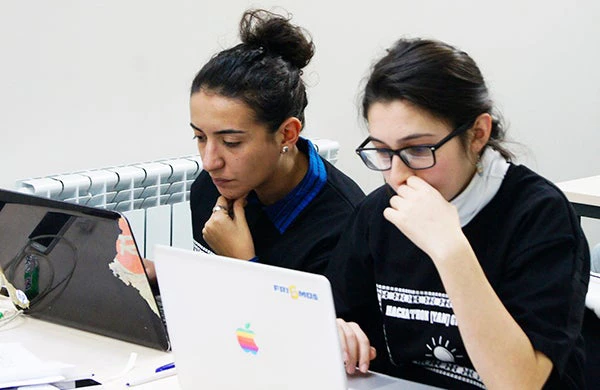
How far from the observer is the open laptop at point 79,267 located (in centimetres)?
164

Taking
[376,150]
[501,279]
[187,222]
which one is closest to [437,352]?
[501,279]

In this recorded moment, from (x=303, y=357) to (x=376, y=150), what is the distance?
389 mm

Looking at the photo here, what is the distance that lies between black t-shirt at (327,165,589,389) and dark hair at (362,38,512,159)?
0.13 meters

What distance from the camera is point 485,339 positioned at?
137 cm

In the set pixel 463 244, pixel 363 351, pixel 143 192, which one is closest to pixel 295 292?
pixel 463 244

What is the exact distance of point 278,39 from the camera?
2039 millimetres

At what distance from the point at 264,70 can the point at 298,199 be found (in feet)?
0.92

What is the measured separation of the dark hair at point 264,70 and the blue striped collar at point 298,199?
13 centimetres

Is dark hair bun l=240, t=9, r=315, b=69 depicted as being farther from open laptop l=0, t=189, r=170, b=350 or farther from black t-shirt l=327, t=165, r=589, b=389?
open laptop l=0, t=189, r=170, b=350

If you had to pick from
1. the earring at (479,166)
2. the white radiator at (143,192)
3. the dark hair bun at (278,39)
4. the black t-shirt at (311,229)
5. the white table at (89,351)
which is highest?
the dark hair bun at (278,39)

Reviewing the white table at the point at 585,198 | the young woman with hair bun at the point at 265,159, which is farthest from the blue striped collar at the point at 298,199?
the white table at the point at 585,198

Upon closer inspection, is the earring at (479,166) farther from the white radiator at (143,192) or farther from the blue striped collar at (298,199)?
the white radiator at (143,192)

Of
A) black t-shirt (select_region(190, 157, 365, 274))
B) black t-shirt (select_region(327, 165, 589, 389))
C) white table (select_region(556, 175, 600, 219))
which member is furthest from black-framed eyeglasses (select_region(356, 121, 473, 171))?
white table (select_region(556, 175, 600, 219))

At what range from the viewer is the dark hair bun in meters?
2.04
